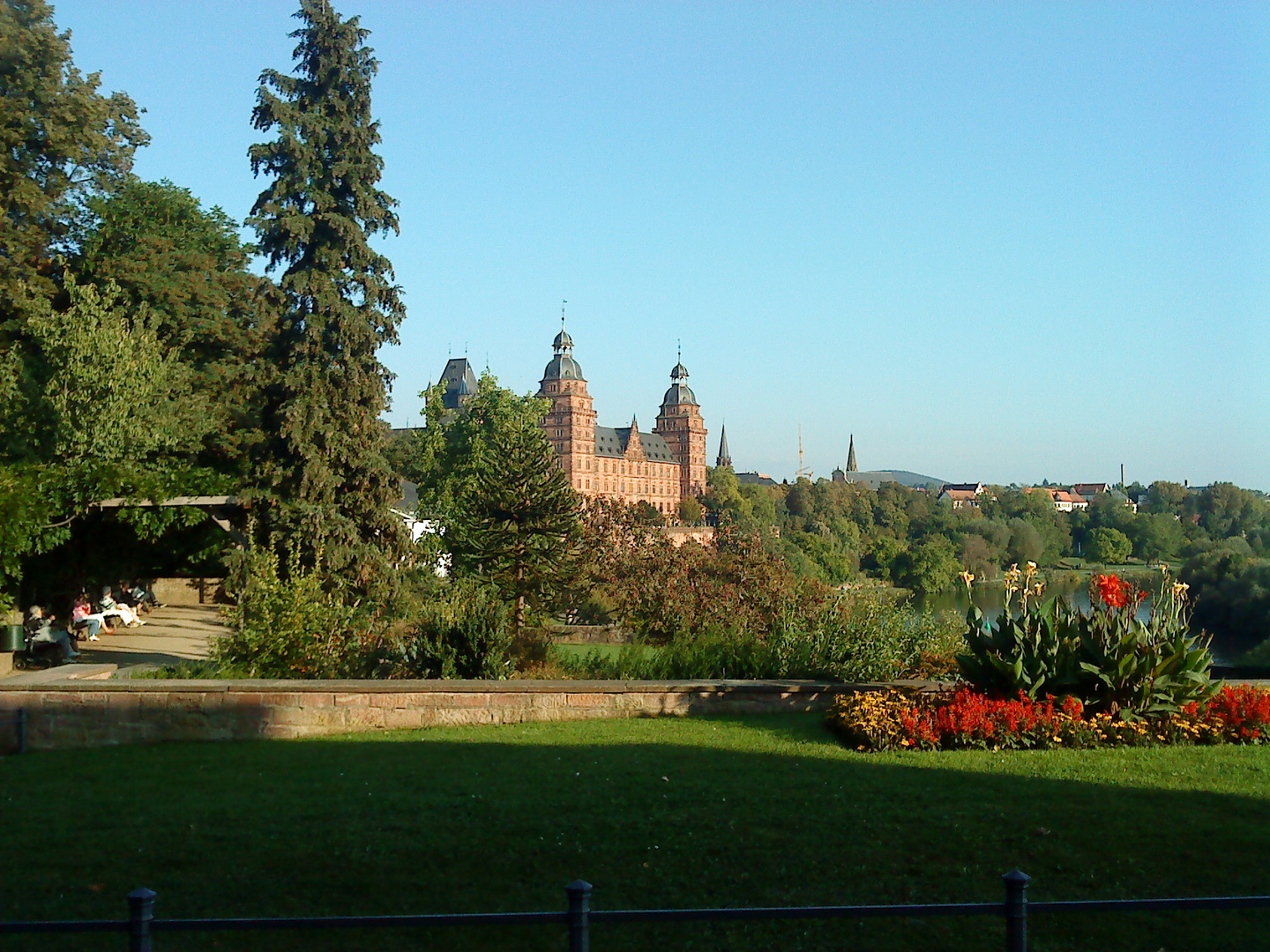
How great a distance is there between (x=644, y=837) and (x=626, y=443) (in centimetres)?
14476

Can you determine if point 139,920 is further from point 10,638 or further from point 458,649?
point 10,638

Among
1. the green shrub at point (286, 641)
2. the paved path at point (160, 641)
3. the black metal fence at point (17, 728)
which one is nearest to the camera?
the black metal fence at point (17, 728)

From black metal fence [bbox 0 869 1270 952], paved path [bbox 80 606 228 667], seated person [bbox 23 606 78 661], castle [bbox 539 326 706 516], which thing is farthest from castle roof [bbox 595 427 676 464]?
black metal fence [bbox 0 869 1270 952]

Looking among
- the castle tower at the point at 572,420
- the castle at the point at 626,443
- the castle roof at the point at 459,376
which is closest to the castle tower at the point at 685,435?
the castle at the point at 626,443

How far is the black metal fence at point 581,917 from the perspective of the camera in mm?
3510

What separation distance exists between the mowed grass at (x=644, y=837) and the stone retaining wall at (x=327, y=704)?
0.99m

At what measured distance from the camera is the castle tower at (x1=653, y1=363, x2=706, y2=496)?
537 feet

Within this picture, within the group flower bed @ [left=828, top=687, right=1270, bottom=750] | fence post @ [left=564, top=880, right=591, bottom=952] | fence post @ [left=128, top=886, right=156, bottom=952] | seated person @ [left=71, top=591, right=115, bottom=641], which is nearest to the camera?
fence post @ [left=128, top=886, right=156, bottom=952]

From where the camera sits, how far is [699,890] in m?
5.86

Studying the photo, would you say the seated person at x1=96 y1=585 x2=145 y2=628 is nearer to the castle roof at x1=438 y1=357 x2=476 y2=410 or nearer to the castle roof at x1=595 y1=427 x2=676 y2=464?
the castle roof at x1=438 y1=357 x2=476 y2=410

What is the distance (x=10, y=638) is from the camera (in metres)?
15.4

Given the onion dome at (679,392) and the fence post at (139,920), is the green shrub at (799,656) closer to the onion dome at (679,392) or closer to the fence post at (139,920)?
the fence post at (139,920)

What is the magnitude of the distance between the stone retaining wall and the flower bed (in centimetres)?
157

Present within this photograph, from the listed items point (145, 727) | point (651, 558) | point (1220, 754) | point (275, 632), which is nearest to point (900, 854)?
point (1220, 754)
